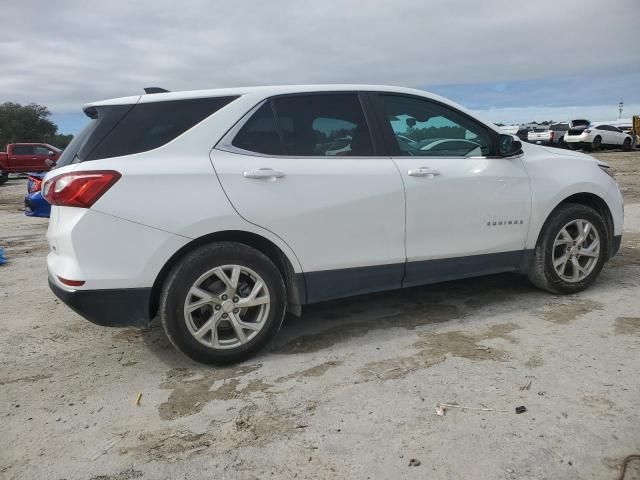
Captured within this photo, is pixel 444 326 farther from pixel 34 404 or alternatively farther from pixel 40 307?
pixel 40 307

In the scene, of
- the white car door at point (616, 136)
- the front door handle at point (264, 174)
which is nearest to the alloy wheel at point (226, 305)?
the front door handle at point (264, 174)

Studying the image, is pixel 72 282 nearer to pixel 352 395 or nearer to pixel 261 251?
pixel 261 251

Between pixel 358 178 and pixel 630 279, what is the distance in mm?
3058

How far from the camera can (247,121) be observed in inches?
133

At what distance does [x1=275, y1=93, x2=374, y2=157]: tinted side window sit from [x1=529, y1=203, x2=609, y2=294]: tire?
175 cm

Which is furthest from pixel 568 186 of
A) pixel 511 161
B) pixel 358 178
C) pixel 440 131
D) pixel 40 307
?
pixel 40 307

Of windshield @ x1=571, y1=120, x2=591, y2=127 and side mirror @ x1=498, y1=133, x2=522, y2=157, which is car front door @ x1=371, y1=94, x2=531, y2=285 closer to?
side mirror @ x1=498, y1=133, x2=522, y2=157

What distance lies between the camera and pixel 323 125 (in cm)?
362

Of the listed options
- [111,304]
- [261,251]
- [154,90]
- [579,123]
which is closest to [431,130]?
[261,251]

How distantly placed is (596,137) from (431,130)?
2853 centimetres

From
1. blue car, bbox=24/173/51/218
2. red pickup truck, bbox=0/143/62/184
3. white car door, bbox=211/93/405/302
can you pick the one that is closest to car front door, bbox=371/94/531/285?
white car door, bbox=211/93/405/302

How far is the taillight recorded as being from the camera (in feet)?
9.78

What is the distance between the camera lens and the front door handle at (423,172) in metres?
3.70

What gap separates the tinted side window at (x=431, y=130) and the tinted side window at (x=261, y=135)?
877mm
